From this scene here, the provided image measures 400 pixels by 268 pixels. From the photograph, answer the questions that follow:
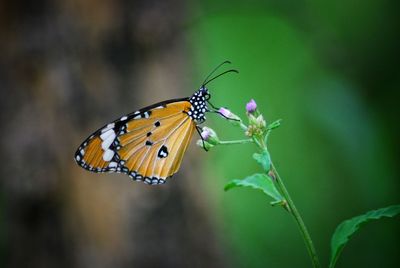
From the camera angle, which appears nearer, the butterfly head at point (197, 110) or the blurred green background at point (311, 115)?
the butterfly head at point (197, 110)

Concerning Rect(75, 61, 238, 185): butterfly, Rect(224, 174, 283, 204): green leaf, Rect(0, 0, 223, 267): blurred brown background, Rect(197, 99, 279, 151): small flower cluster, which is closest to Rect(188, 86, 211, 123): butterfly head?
Rect(75, 61, 238, 185): butterfly

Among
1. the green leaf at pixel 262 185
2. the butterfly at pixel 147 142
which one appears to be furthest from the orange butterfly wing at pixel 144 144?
the green leaf at pixel 262 185

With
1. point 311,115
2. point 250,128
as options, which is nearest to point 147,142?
point 250,128

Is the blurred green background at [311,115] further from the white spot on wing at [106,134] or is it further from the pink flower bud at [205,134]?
the pink flower bud at [205,134]

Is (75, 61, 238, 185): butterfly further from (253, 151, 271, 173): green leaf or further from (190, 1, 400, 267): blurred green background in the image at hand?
(190, 1, 400, 267): blurred green background

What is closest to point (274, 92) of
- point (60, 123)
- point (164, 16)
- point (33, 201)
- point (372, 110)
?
point (372, 110)

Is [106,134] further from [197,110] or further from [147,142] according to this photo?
[197,110]

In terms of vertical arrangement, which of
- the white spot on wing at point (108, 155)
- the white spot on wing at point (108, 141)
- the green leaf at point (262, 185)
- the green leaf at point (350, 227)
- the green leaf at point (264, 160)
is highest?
the white spot on wing at point (108, 141)
